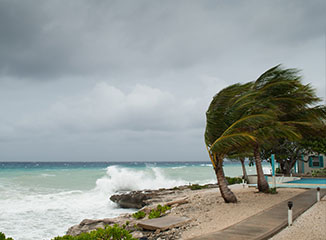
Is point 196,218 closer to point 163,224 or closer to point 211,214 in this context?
point 211,214

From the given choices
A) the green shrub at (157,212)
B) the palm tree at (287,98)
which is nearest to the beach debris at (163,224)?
the green shrub at (157,212)

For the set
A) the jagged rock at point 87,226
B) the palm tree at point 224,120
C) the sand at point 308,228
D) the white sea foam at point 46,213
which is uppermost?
the palm tree at point 224,120

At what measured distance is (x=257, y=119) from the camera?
1176 centimetres

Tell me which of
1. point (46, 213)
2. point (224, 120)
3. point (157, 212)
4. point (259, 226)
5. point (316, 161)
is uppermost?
point (224, 120)

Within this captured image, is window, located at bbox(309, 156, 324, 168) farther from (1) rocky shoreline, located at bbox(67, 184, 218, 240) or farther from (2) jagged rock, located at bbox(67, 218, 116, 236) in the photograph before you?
(2) jagged rock, located at bbox(67, 218, 116, 236)

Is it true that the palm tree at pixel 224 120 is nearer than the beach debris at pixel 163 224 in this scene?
No

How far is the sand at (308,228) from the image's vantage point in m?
7.20

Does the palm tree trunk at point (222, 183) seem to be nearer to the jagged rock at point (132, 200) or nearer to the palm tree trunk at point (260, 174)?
the palm tree trunk at point (260, 174)

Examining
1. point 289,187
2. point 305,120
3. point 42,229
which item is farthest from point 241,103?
point 42,229

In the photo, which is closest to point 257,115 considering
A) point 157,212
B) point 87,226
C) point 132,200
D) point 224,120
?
point 224,120

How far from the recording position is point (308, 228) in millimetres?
7984

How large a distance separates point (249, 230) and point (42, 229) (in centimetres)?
1061

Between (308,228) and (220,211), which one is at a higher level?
(308,228)

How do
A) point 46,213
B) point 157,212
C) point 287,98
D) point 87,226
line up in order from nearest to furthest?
point 157,212, point 87,226, point 287,98, point 46,213
